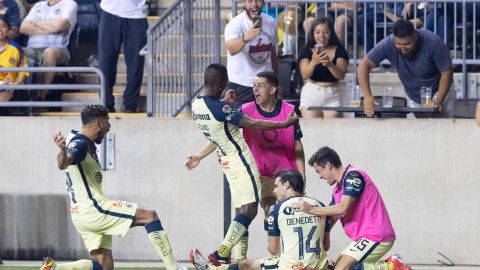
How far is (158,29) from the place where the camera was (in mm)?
16734

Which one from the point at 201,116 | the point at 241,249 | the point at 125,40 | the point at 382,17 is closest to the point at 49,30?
the point at 125,40

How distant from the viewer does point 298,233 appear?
12.6 meters

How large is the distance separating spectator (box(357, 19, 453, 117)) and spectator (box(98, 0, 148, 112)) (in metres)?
2.85

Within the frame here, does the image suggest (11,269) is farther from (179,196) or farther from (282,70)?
(282,70)

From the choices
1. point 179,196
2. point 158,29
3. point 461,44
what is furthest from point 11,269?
point 461,44

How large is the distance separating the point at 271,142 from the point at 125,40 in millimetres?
3716

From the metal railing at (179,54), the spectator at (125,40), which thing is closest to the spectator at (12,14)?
the spectator at (125,40)

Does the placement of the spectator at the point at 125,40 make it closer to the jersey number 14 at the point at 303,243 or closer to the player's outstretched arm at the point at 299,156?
the player's outstretched arm at the point at 299,156

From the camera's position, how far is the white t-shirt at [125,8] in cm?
1753

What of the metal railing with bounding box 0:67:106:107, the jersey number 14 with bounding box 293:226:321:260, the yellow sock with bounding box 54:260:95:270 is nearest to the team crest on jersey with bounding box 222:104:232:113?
the jersey number 14 with bounding box 293:226:321:260

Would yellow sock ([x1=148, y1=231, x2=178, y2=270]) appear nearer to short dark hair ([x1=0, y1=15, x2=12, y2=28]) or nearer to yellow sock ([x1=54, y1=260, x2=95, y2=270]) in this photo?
yellow sock ([x1=54, y1=260, x2=95, y2=270])

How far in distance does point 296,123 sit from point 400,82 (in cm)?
329

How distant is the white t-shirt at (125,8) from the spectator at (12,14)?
149cm

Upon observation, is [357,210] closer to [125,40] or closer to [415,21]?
[415,21]
